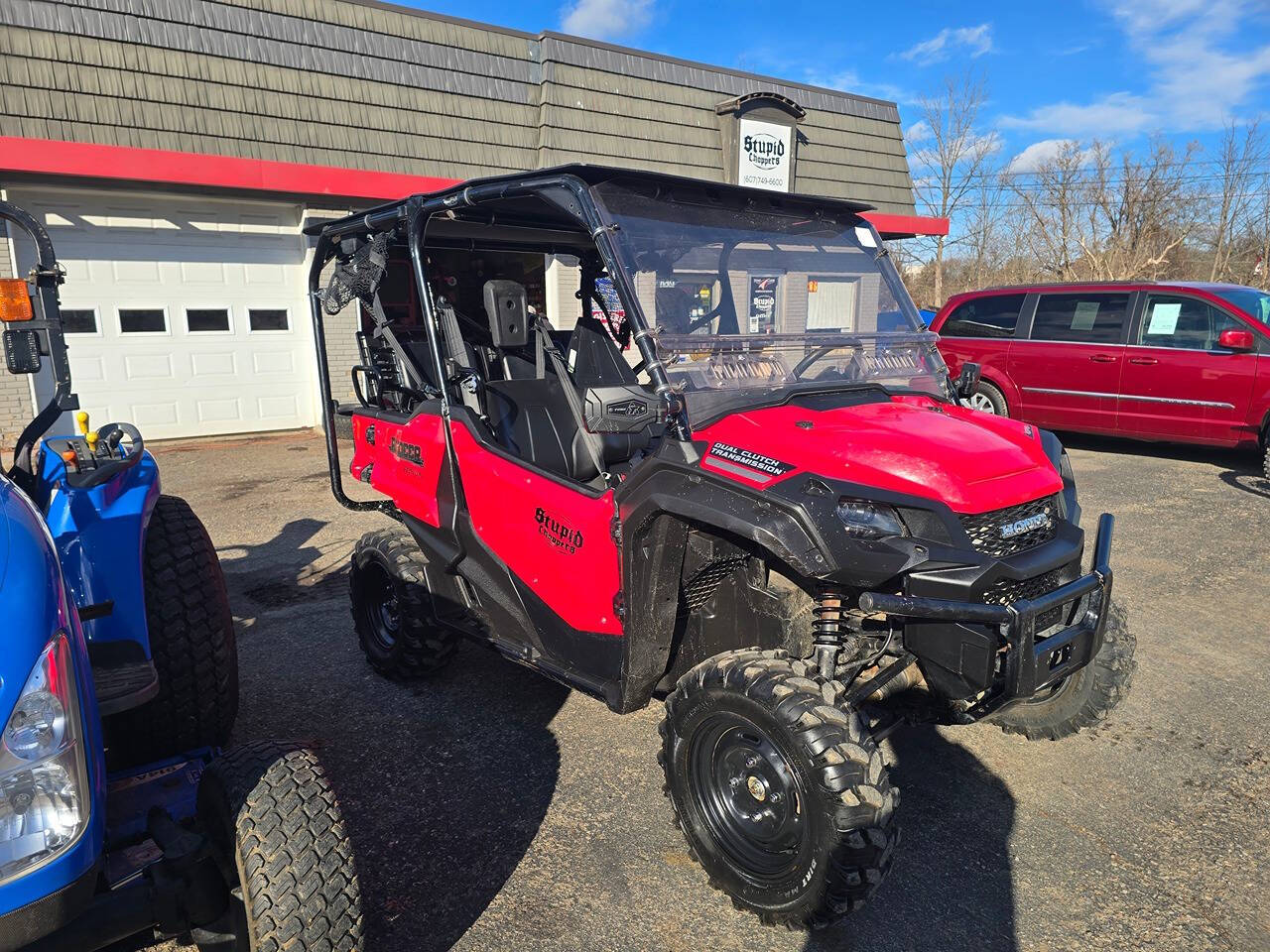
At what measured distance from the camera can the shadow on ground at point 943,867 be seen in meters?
2.48

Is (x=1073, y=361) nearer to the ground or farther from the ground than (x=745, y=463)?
nearer to the ground

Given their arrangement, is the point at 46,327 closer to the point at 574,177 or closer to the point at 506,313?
the point at 506,313

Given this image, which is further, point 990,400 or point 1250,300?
point 990,400

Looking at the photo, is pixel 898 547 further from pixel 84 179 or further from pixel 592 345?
pixel 84 179

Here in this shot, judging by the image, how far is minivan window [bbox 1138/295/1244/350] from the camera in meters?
8.35

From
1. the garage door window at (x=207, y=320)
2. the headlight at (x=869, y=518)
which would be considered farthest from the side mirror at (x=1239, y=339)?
the garage door window at (x=207, y=320)

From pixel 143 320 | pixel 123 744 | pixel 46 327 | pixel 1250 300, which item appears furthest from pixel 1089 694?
pixel 143 320

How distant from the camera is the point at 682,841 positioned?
293cm

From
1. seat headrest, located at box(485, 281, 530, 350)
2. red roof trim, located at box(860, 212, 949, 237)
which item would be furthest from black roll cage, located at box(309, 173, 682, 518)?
red roof trim, located at box(860, 212, 949, 237)

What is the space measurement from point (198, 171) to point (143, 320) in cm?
198

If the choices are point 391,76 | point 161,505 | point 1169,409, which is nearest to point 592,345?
point 161,505

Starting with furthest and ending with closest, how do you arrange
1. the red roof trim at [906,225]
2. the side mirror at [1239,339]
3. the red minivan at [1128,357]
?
the red roof trim at [906,225], the red minivan at [1128,357], the side mirror at [1239,339]

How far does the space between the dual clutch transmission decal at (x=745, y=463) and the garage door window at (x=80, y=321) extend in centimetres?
958

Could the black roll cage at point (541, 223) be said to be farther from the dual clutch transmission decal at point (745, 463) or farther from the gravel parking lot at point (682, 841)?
the gravel parking lot at point (682, 841)
